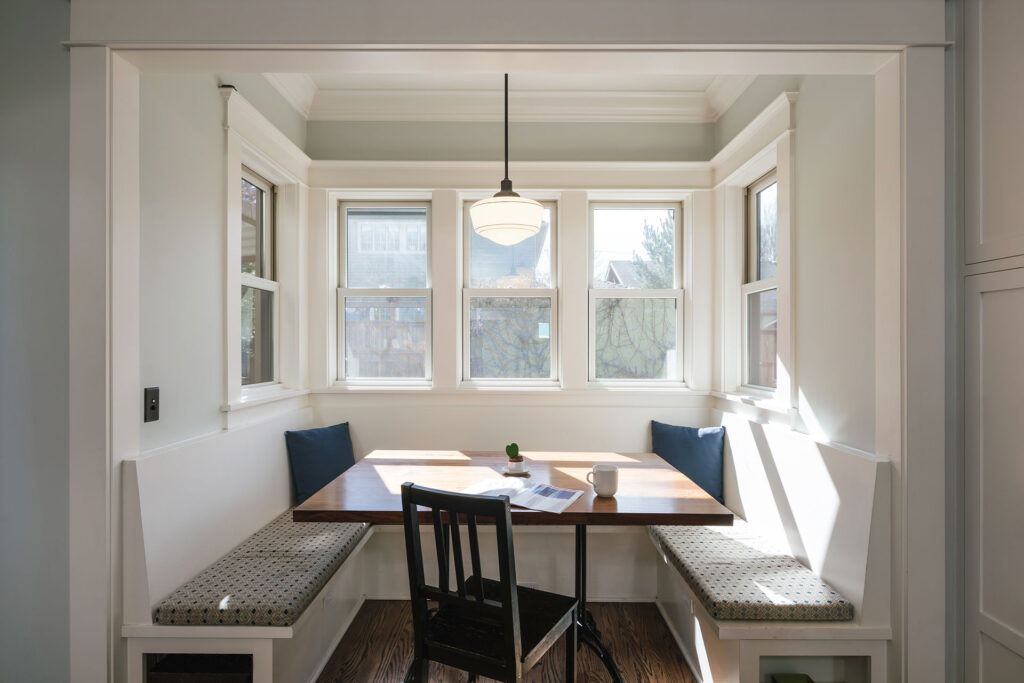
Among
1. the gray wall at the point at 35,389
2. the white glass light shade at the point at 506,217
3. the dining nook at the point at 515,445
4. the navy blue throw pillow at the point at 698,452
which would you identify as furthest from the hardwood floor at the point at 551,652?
the white glass light shade at the point at 506,217

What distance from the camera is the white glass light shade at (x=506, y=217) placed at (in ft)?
6.87

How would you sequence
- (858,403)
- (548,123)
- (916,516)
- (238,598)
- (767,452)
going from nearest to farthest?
(916,516), (238,598), (858,403), (767,452), (548,123)

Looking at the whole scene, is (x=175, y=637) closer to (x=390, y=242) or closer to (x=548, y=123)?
(x=390, y=242)

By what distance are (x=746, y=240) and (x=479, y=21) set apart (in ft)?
6.54

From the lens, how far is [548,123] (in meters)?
3.11

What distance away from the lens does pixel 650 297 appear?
3.22 meters

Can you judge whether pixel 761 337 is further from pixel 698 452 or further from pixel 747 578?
pixel 747 578

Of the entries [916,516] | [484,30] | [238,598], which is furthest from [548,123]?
[238,598]

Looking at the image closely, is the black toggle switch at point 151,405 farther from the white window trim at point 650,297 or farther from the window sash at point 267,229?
the white window trim at point 650,297

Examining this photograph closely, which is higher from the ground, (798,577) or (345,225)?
(345,225)

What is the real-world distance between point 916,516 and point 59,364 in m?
2.67

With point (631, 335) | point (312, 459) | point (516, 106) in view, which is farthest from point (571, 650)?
point (516, 106)

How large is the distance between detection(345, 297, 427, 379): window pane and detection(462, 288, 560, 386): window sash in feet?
0.85

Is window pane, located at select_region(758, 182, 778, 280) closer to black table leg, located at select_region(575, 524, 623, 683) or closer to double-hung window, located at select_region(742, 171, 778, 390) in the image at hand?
double-hung window, located at select_region(742, 171, 778, 390)
